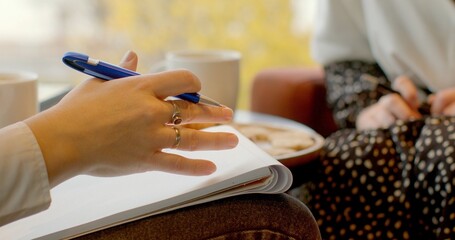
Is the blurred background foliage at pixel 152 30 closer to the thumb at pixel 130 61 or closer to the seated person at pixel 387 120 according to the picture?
the seated person at pixel 387 120

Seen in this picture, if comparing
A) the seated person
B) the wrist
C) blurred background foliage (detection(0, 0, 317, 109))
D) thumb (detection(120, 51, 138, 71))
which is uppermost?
thumb (detection(120, 51, 138, 71))

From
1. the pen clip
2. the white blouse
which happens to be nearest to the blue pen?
the pen clip

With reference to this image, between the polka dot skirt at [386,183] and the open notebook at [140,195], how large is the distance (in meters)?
0.30

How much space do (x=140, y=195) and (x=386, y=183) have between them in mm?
428

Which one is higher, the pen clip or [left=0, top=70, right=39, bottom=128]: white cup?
the pen clip

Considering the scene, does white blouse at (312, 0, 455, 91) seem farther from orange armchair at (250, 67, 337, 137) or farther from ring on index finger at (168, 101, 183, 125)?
ring on index finger at (168, 101, 183, 125)

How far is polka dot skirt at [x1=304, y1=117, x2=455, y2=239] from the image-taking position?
83 centimetres

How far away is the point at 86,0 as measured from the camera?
2.23 meters

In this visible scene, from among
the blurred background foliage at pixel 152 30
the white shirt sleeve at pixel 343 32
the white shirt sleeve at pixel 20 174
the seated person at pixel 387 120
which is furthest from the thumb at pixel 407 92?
the blurred background foliage at pixel 152 30

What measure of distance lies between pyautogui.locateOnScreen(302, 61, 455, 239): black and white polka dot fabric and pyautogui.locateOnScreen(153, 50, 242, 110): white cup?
0.57 feet

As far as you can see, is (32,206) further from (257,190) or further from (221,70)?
(221,70)

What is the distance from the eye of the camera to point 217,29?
2.17m

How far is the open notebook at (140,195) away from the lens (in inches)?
21.5

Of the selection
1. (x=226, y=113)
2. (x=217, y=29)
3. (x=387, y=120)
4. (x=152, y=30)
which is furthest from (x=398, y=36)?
(x=152, y=30)
